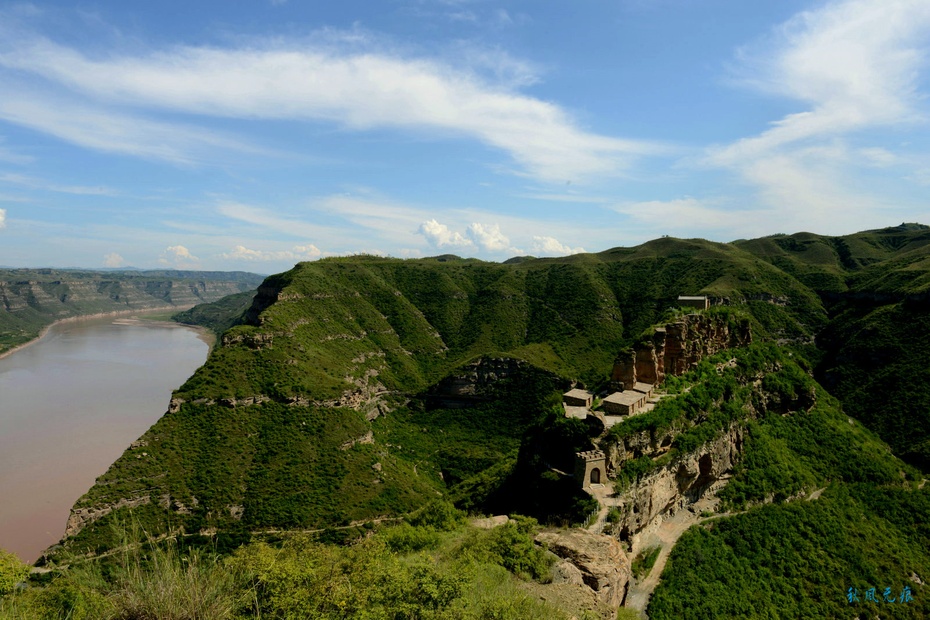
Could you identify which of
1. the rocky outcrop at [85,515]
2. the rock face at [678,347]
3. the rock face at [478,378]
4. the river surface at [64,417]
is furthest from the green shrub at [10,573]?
the rock face at [478,378]

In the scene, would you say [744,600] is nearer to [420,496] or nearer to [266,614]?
[266,614]

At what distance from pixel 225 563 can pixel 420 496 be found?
41.6 meters

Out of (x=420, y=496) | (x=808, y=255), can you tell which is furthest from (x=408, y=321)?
(x=808, y=255)

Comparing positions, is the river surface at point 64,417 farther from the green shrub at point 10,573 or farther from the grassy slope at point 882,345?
the grassy slope at point 882,345

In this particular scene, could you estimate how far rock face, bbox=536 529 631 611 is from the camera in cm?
2047

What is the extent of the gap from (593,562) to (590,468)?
705 cm

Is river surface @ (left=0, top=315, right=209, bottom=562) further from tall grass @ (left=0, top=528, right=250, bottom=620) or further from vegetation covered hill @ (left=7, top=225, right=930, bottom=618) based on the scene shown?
tall grass @ (left=0, top=528, right=250, bottom=620)

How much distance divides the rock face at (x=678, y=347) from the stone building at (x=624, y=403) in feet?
11.0

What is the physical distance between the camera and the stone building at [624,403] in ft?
106

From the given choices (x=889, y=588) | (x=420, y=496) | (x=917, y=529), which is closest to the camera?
(x=889, y=588)

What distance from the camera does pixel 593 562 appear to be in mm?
21219

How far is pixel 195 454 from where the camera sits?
51.7 meters

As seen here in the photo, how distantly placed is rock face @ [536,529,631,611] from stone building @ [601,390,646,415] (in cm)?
1041
